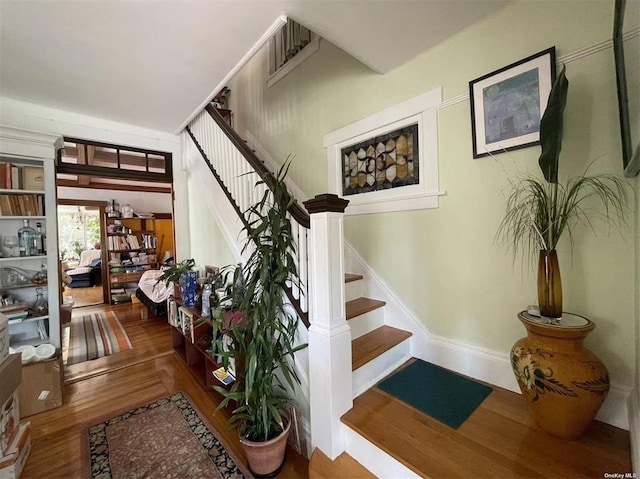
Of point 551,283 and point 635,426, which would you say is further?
point 551,283

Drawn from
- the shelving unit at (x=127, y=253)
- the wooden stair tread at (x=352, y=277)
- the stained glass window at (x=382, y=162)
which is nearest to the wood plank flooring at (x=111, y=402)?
the wooden stair tread at (x=352, y=277)

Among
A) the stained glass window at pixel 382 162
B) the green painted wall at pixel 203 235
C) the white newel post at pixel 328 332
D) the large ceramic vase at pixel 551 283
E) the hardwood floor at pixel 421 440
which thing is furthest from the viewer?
the green painted wall at pixel 203 235

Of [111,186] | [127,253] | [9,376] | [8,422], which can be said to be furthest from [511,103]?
[127,253]

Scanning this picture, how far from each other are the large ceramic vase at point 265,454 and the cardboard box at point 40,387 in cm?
184

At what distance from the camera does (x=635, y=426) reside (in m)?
0.96

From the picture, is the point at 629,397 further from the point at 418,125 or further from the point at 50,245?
the point at 50,245

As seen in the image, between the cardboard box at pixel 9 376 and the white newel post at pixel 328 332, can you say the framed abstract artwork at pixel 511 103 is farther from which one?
the cardboard box at pixel 9 376

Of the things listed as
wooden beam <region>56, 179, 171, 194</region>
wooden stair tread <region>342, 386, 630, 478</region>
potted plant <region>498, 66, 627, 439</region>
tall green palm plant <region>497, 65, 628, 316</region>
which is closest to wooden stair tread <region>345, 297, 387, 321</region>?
wooden stair tread <region>342, 386, 630, 478</region>

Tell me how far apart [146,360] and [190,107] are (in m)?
2.70

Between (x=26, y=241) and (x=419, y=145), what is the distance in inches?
133

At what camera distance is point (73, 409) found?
2.01 metres

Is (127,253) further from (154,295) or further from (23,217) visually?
(23,217)

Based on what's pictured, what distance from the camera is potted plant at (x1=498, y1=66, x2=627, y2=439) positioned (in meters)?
1.02

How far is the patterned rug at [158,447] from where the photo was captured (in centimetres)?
144
